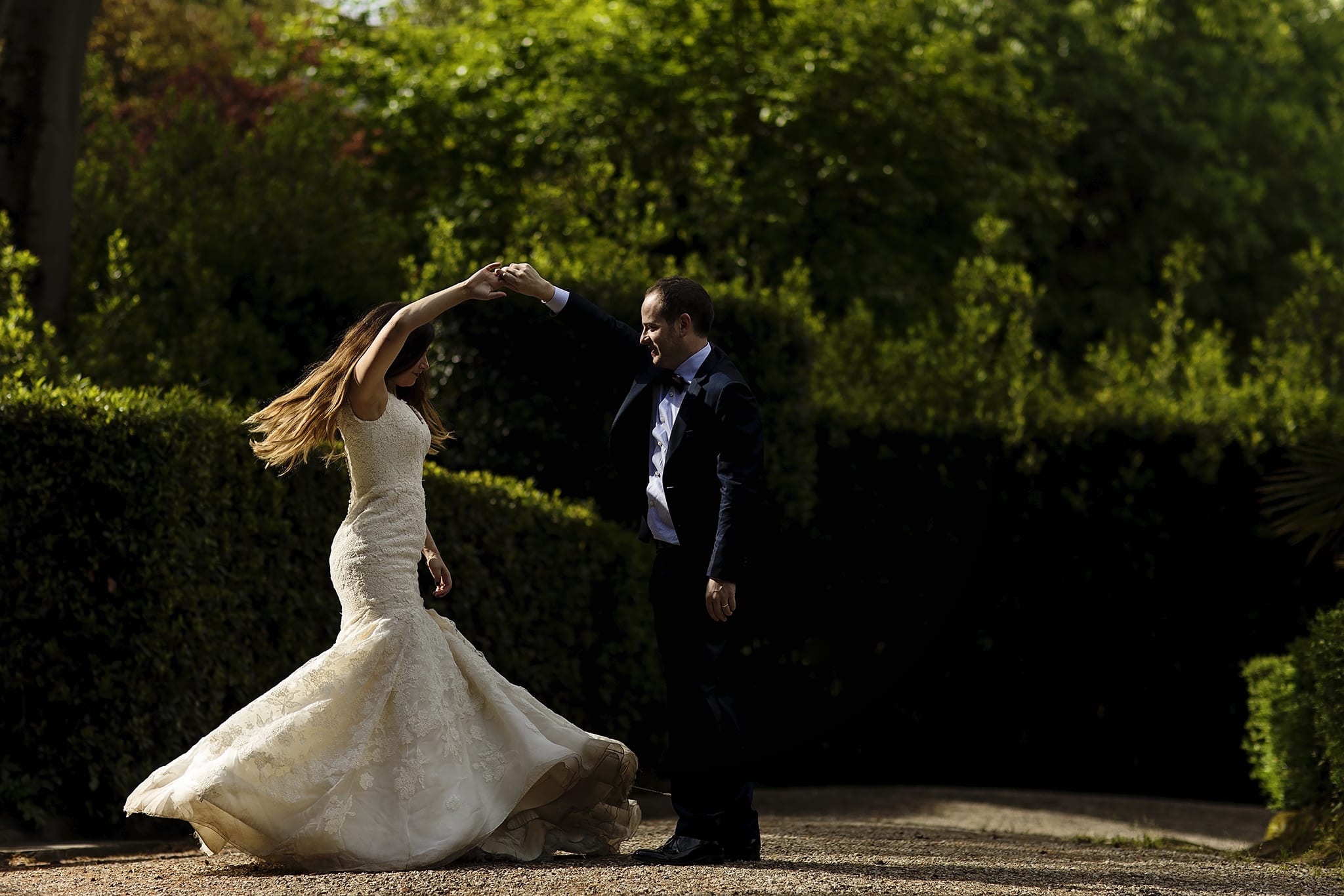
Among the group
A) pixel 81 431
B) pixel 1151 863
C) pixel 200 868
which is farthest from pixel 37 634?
pixel 1151 863

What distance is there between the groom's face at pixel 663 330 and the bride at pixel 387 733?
595 mm

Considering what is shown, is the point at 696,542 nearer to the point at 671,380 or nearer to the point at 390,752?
the point at 671,380

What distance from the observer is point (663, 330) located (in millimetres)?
5617

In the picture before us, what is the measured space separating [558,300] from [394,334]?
2.65 feet

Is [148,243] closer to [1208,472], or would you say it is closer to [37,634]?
[37,634]

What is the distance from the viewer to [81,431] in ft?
21.5

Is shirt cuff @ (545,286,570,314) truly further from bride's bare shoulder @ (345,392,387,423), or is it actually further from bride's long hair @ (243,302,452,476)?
bride's bare shoulder @ (345,392,387,423)

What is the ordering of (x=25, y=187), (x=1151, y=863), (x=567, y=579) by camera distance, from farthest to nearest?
(x=25, y=187)
(x=567, y=579)
(x=1151, y=863)

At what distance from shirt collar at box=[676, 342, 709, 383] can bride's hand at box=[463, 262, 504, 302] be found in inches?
29.3

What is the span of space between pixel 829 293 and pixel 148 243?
28.9 ft

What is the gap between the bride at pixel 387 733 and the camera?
204 inches

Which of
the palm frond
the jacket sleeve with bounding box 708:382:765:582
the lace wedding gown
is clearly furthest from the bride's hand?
the palm frond

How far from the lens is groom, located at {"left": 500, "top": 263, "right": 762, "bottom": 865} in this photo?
5.46 meters

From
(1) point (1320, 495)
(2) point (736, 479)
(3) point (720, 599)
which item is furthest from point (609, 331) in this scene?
(1) point (1320, 495)
